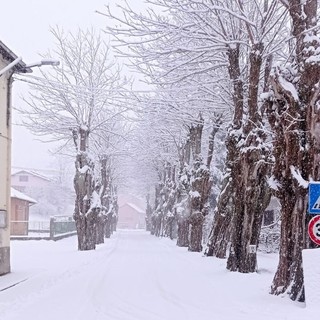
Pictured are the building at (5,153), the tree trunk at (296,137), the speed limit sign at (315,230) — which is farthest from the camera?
the building at (5,153)

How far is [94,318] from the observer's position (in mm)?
10070

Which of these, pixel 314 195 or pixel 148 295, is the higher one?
pixel 314 195

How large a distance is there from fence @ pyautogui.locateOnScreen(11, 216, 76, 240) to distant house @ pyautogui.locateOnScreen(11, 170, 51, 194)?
41.9 m

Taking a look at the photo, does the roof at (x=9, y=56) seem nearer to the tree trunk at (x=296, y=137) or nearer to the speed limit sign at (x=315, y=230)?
the tree trunk at (x=296, y=137)

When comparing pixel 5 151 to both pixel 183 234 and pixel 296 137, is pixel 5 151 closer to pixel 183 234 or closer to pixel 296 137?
pixel 296 137

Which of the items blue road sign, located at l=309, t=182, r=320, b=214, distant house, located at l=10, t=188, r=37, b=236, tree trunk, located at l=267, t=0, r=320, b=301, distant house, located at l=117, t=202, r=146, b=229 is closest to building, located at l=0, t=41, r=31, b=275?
tree trunk, located at l=267, t=0, r=320, b=301

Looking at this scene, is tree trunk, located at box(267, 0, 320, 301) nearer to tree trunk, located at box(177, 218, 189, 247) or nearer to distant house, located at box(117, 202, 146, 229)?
tree trunk, located at box(177, 218, 189, 247)

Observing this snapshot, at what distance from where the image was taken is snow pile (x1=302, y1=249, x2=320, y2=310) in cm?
1021

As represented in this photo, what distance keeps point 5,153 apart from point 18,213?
128 ft

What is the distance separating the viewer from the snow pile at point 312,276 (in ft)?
33.5

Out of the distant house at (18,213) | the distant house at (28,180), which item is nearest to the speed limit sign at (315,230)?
the distant house at (18,213)

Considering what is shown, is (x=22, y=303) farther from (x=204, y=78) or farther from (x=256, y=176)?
(x=204, y=78)

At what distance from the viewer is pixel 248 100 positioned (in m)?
→ 17.5

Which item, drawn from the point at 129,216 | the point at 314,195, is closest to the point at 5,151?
the point at 314,195
